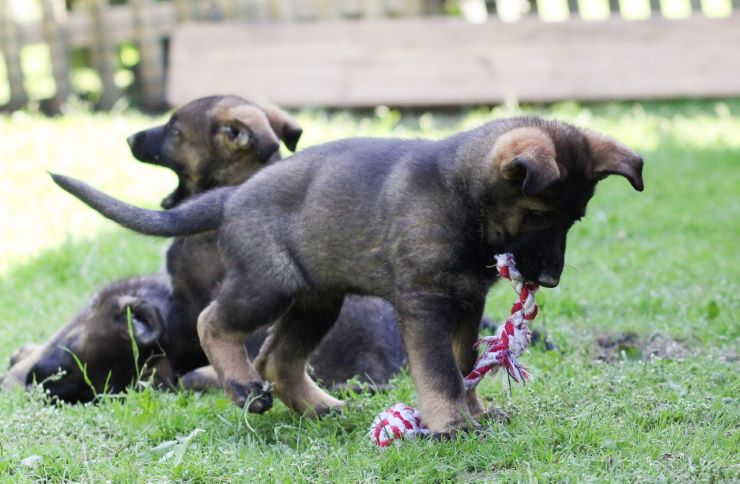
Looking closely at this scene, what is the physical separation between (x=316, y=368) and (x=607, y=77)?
729 cm

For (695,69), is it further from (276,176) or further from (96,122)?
(276,176)

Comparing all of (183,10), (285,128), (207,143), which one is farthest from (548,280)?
(183,10)

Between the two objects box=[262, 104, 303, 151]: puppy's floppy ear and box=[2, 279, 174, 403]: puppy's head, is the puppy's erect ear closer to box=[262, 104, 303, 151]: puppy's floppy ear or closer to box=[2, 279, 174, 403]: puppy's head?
box=[262, 104, 303, 151]: puppy's floppy ear

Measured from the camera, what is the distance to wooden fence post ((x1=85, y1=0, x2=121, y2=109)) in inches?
473

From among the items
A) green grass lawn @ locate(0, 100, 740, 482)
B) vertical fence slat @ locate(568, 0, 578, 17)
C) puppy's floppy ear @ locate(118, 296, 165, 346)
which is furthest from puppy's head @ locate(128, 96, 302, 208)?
vertical fence slat @ locate(568, 0, 578, 17)

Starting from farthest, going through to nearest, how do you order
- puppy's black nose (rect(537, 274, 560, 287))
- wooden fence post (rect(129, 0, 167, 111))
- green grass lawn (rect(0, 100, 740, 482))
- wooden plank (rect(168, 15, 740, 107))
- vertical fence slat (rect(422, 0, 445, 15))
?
vertical fence slat (rect(422, 0, 445, 15)) → wooden fence post (rect(129, 0, 167, 111)) → wooden plank (rect(168, 15, 740, 107)) → puppy's black nose (rect(537, 274, 560, 287)) → green grass lawn (rect(0, 100, 740, 482))

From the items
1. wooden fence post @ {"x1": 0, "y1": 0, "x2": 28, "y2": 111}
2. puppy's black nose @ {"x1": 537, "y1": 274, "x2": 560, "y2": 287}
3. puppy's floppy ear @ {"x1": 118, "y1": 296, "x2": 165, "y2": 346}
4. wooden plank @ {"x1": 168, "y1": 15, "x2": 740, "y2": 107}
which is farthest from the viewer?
wooden fence post @ {"x1": 0, "y1": 0, "x2": 28, "y2": 111}

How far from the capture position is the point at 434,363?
4449 mm

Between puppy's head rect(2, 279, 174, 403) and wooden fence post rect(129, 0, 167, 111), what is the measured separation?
6518 millimetres

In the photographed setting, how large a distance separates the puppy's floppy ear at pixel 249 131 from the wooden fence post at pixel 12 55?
648 cm

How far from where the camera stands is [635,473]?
3.98 metres

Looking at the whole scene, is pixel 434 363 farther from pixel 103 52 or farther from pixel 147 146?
pixel 103 52

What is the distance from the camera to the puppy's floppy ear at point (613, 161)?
4.39 metres

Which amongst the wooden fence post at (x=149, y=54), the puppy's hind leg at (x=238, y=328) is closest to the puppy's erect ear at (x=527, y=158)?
the puppy's hind leg at (x=238, y=328)
